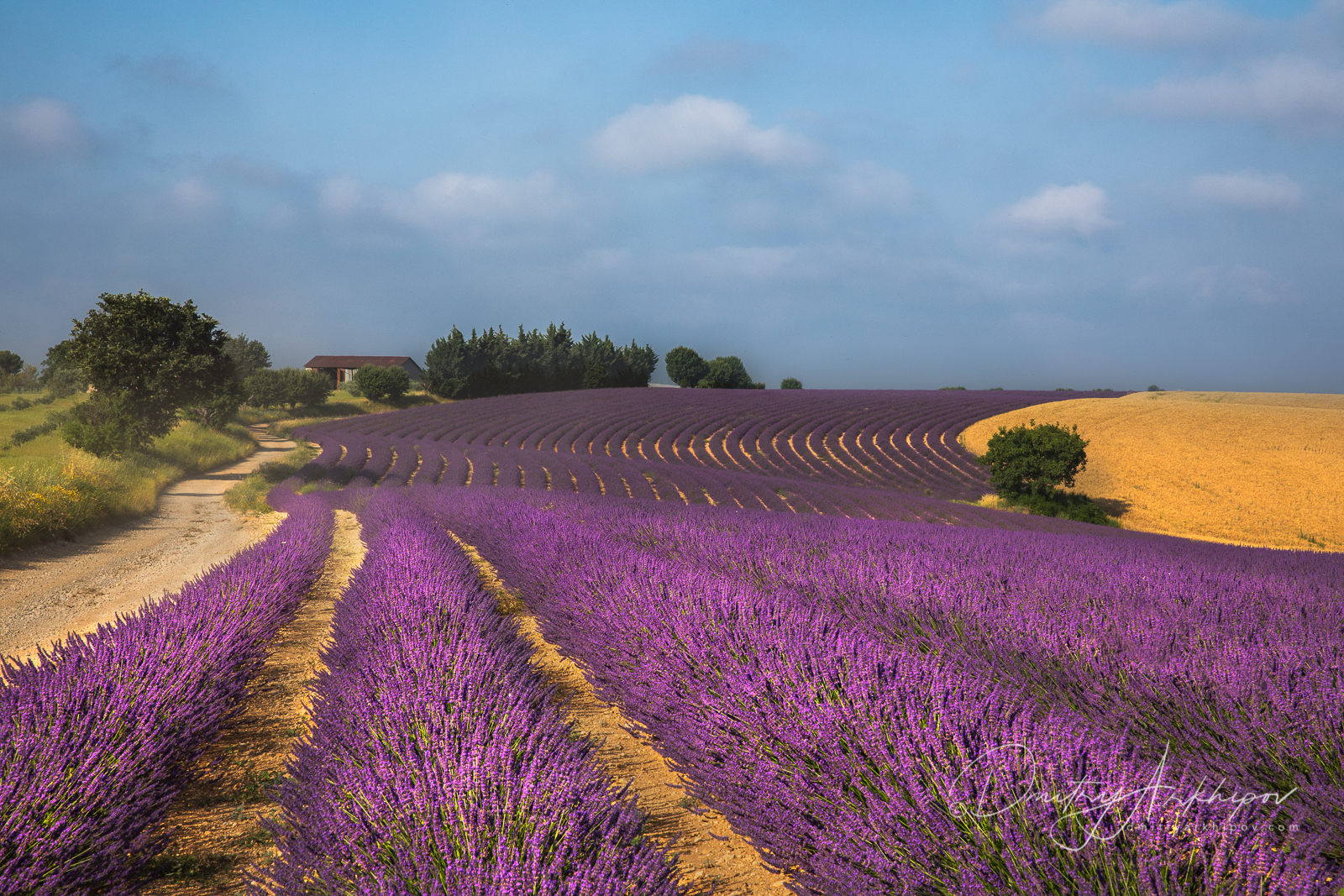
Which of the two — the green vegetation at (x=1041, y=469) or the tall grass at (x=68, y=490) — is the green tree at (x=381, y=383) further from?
the green vegetation at (x=1041, y=469)

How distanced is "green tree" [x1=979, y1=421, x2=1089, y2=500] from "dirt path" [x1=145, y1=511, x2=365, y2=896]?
17.6 m

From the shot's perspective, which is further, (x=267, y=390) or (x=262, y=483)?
(x=267, y=390)

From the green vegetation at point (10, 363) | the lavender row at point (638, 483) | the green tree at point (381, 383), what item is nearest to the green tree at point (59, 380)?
the green vegetation at point (10, 363)

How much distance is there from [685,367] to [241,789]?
2355 inches

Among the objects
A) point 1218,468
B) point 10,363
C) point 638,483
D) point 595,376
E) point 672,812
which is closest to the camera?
point 672,812

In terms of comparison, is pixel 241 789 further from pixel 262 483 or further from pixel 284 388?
pixel 284 388

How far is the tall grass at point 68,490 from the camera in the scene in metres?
7.55

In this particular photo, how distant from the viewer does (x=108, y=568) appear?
7031 mm

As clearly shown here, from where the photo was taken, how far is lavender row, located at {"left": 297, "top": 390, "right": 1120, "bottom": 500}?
66.0ft

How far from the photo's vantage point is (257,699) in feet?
11.6

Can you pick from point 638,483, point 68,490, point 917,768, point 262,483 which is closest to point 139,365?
point 262,483

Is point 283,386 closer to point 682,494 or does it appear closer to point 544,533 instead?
point 682,494

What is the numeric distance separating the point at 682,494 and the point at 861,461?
942 cm

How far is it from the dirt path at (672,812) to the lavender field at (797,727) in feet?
0.34
